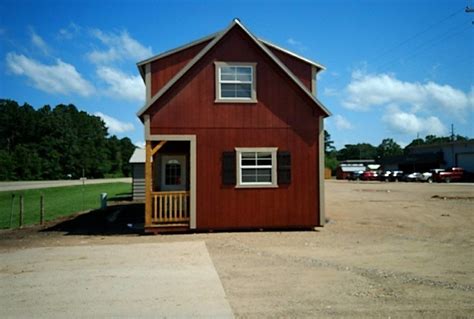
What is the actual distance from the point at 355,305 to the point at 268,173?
8.87 metres

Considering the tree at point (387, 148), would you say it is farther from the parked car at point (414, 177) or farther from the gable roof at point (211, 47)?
the gable roof at point (211, 47)

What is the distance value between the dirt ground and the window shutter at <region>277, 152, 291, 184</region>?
1.83 m

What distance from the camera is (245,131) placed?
1491 centimetres

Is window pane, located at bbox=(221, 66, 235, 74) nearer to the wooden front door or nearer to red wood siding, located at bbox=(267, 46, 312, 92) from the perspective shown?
red wood siding, located at bbox=(267, 46, 312, 92)

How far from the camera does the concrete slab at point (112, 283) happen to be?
6211 millimetres

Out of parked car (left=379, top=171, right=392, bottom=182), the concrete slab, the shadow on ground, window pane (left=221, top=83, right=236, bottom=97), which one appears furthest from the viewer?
parked car (left=379, top=171, right=392, bottom=182)

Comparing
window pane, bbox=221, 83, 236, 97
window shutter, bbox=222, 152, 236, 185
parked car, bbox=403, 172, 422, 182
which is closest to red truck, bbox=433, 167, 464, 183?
parked car, bbox=403, 172, 422, 182

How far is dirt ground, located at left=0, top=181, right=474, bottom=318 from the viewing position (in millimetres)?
6254

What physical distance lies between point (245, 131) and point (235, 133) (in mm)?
351

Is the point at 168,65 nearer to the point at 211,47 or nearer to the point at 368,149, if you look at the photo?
the point at 211,47

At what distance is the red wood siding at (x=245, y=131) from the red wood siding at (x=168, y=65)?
0.78 metres

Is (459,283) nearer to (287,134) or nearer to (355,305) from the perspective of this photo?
(355,305)

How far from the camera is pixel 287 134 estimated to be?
594 inches

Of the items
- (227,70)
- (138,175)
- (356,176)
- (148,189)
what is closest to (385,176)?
(356,176)
